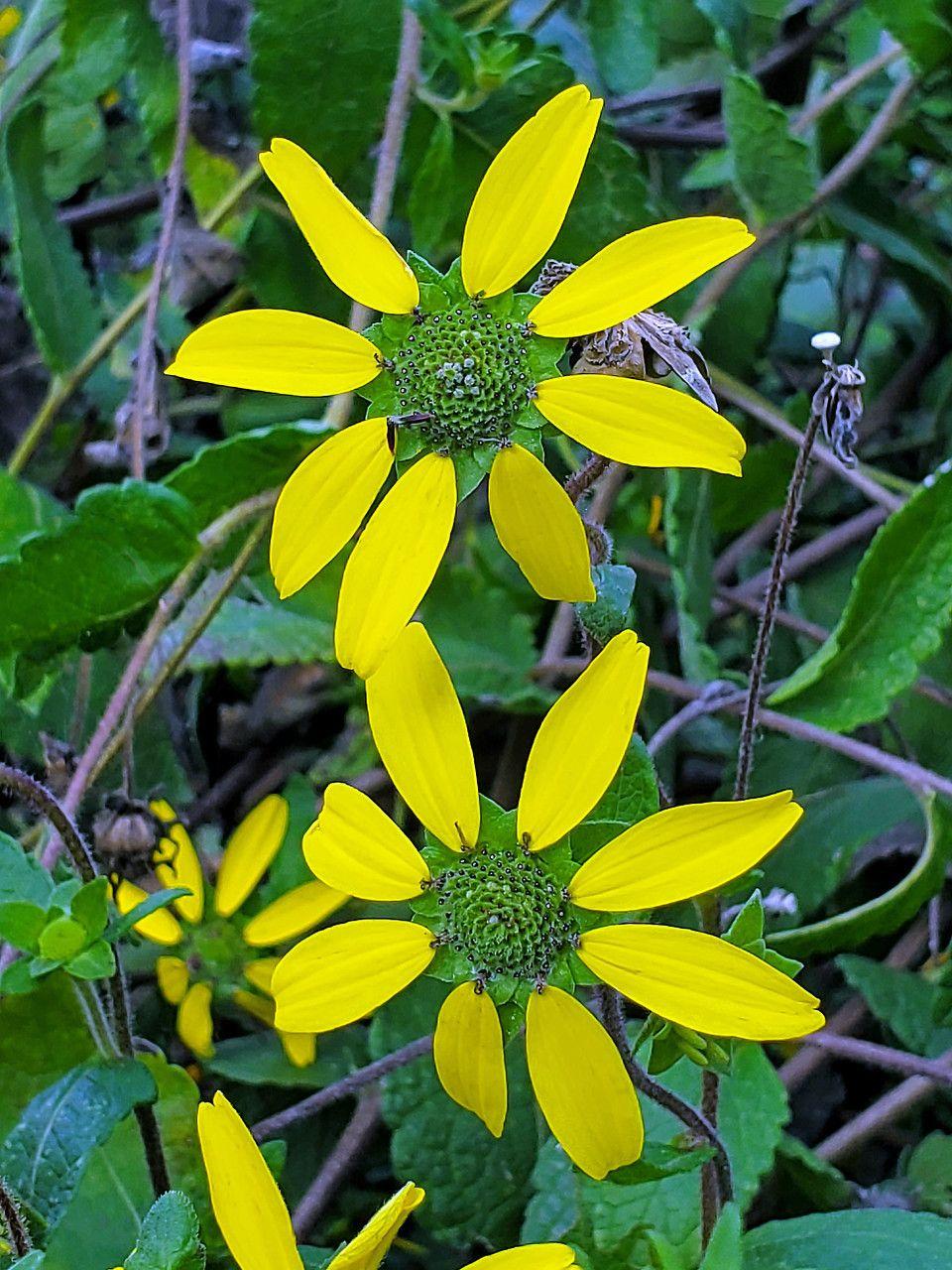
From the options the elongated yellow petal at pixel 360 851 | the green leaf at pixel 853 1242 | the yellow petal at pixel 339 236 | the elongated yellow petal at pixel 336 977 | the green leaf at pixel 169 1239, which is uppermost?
the yellow petal at pixel 339 236

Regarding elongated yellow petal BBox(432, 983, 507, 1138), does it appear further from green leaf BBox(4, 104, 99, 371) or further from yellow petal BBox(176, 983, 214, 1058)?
green leaf BBox(4, 104, 99, 371)

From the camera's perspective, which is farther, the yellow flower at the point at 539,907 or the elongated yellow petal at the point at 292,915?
the elongated yellow petal at the point at 292,915

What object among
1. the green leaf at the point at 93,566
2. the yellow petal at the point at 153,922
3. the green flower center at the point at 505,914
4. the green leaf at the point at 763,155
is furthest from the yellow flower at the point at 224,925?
the green leaf at the point at 763,155

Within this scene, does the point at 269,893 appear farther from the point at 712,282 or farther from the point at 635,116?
the point at 635,116

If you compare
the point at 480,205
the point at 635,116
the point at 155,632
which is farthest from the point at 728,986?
the point at 635,116

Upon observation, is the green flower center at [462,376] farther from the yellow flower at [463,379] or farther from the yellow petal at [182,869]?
the yellow petal at [182,869]

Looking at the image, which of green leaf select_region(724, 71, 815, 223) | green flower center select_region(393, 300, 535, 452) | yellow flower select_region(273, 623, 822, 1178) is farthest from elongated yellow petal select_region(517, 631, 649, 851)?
green leaf select_region(724, 71, 815, 223)

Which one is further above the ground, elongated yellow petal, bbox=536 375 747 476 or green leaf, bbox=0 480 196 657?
elongated yellow petal, bbox=536 375 747 476
